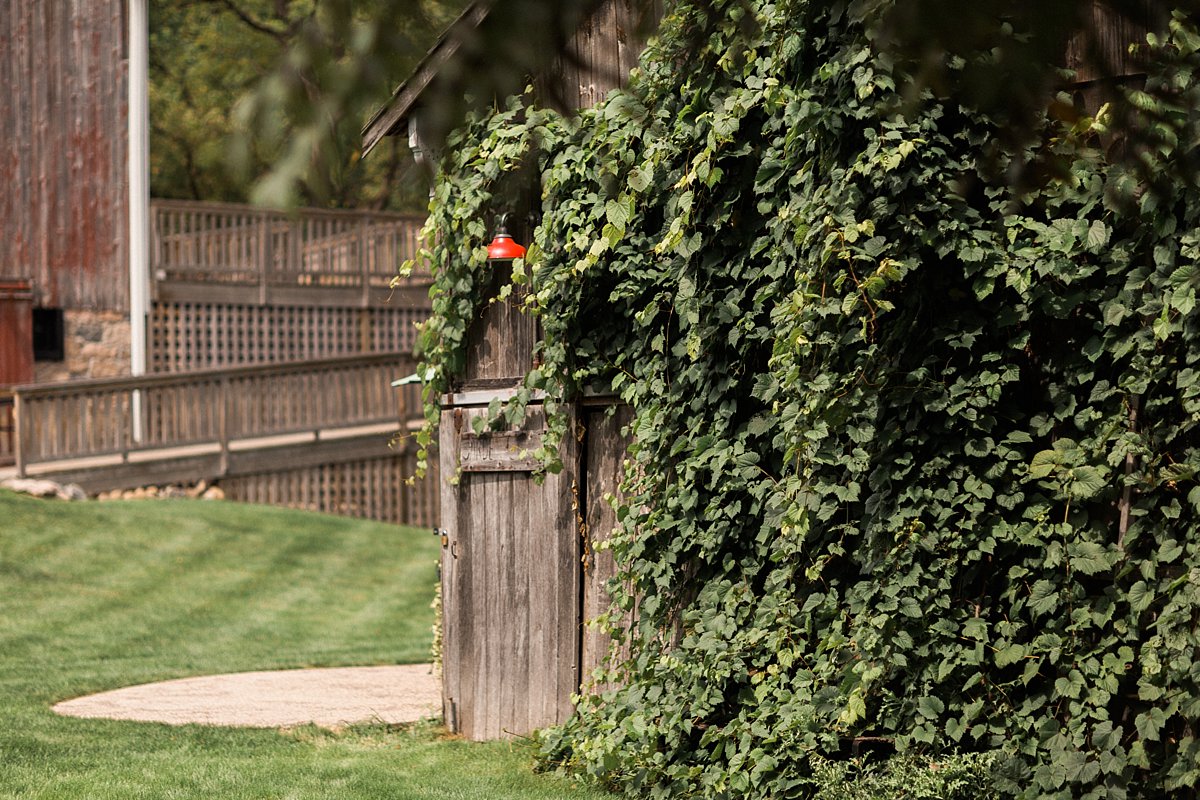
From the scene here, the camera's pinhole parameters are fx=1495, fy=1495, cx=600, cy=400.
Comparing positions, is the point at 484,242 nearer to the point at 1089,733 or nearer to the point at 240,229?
the point at 1089,733

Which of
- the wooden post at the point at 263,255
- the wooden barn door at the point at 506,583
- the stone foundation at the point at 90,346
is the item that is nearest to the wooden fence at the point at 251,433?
the stone foundation at the point at 90,346

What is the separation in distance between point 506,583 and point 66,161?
16.4m

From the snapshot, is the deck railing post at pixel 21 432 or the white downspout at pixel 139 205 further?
the white downspout at pixel 139 205

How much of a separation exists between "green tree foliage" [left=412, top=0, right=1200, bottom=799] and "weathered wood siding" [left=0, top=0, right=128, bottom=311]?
1700 cm

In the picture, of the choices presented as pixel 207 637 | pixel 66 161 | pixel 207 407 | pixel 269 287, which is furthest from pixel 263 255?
pixel 207 637

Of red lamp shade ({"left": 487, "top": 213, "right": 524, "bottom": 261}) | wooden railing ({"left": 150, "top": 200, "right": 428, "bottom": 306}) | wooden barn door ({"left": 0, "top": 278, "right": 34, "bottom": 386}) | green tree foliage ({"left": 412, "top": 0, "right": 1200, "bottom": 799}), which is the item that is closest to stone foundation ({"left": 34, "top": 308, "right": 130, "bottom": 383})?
wooden barn door ({"left": 0, "top": 278, "right": 34, "bottom": 386})

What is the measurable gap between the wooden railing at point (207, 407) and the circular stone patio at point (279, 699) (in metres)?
8.66


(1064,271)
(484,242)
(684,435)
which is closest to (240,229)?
(484,242)

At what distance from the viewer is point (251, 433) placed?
20.3 meters

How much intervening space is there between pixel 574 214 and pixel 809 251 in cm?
145

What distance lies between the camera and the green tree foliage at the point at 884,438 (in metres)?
5.46

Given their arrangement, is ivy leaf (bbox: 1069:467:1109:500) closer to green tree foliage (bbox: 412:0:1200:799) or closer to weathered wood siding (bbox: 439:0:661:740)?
green tree foliage (bbox: 412:0:1200:799)

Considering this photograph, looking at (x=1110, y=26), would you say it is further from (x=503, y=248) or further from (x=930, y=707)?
(x=503, y=248)

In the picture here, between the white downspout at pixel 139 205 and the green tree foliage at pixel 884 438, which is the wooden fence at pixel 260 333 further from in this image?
the green tree foliage at pixel 884 438
